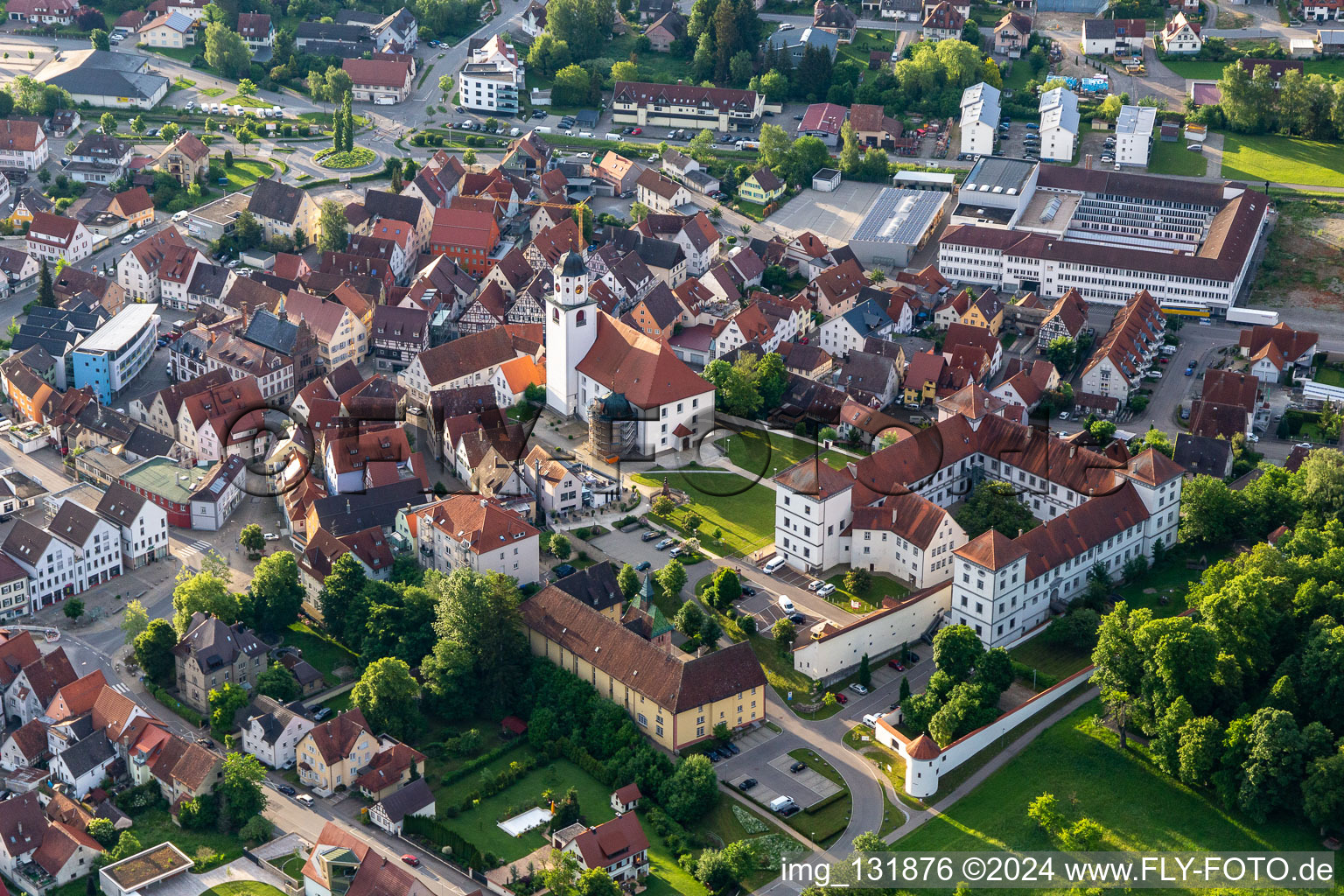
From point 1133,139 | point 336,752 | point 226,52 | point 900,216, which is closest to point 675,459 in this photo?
point 336,752

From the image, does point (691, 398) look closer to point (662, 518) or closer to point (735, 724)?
point (662, 518)

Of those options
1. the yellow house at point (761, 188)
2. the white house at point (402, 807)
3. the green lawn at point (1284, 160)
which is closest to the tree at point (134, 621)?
the white house at point (402, 807)

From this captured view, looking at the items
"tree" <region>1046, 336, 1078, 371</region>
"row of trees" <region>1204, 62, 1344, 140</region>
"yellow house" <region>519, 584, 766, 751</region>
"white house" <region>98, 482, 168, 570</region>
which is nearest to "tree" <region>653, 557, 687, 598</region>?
"yellow house" <region>519, 584, 766, 751</region>

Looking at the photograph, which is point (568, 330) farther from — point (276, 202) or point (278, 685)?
point (276, 202)

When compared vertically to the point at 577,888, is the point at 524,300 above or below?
above

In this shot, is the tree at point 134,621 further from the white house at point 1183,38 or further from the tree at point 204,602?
the white house at point 1183,38

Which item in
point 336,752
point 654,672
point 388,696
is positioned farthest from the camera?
point 388,696

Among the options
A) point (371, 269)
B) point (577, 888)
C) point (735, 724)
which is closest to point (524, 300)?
point (371, 269)
